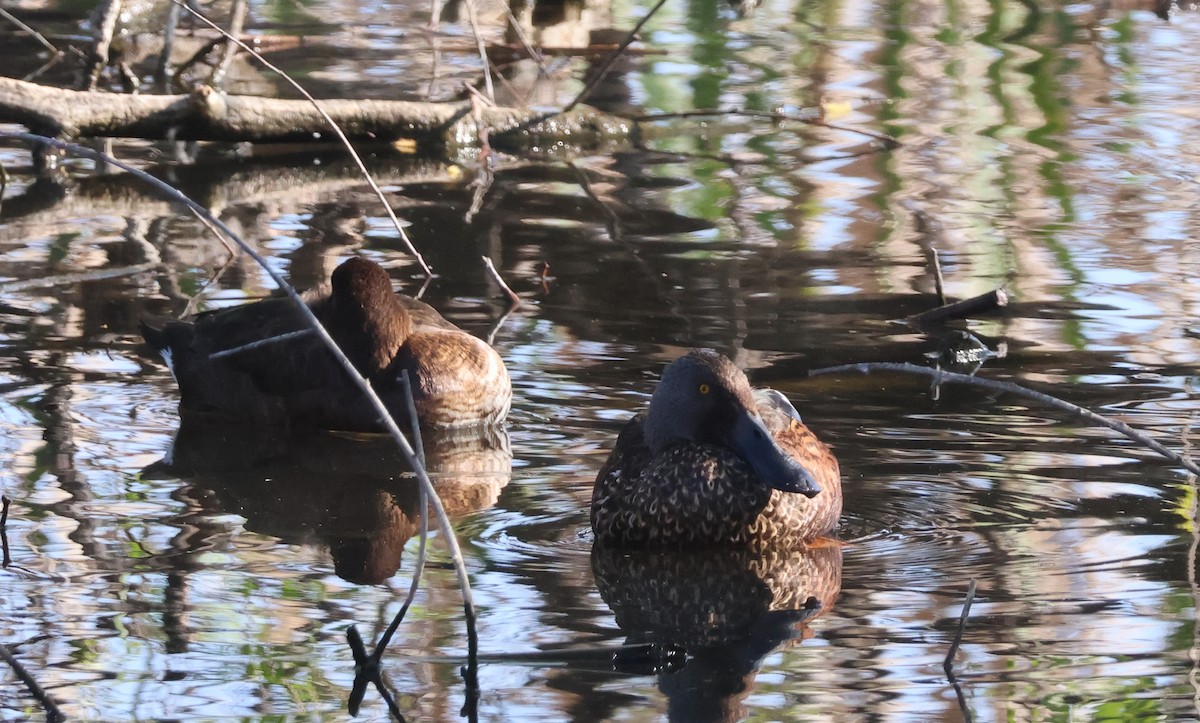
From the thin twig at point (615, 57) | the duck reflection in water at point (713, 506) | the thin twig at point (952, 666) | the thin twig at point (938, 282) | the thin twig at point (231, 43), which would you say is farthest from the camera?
the thin twig at point (231, 43)

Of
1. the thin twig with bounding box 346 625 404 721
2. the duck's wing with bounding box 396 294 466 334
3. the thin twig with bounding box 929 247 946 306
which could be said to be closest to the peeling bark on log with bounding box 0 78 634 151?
the duck's wing with bounding box 396 294 466 334

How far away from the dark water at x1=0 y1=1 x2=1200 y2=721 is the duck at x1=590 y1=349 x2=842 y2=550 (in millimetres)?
138

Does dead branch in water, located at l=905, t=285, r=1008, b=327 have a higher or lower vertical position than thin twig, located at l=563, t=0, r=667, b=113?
lower

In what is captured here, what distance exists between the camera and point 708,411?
6.10m

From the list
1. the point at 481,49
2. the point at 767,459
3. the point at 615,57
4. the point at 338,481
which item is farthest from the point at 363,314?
the point at 481,49

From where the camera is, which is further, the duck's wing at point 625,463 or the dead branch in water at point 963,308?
the dead branch in water at point 963,308

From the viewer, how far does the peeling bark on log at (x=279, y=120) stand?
37.9 feet

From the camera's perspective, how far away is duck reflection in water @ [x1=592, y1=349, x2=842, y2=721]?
219 inches

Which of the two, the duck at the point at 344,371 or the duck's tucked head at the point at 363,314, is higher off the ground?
the duck's tucked head at the point at 363,314

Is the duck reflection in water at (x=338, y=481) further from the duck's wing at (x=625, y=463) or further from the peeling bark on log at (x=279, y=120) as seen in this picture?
the peeling bark on log at (x=279, y=120)

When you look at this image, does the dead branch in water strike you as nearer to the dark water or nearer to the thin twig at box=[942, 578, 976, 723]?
the dark water

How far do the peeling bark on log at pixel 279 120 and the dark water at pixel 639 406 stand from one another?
0.35 metres

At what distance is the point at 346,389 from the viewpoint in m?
7.54

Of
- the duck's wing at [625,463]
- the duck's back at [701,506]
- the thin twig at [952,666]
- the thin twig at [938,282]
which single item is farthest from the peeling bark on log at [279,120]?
the thin twig at [952,666]
